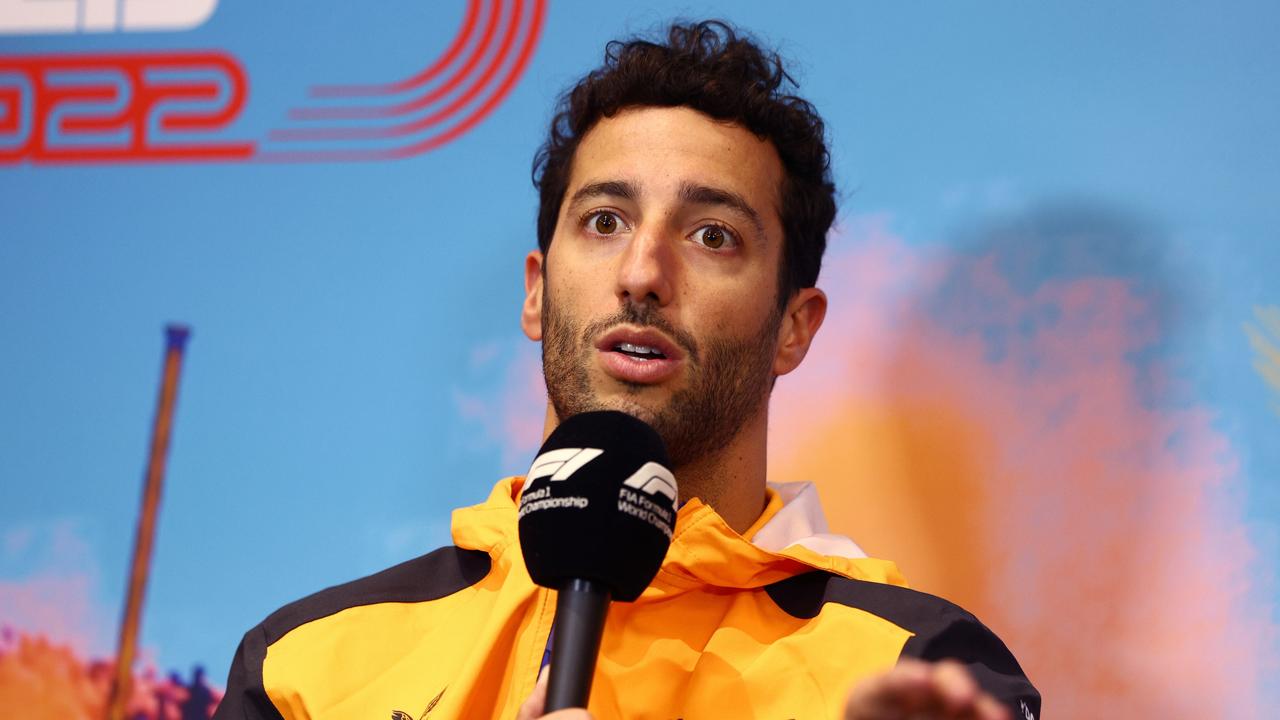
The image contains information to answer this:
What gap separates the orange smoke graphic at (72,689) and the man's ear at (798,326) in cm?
85

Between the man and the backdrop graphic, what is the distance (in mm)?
206

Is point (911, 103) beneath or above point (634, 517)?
above

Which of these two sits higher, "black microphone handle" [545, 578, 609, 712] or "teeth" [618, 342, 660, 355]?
"teeth" [618, 342, 660, 355]

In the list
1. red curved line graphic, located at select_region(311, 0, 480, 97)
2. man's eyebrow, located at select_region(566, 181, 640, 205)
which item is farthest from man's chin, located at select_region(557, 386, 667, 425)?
red curved line graphic, located at select_region(311, 0, 480, 97)

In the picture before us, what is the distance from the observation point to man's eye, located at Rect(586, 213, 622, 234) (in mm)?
1363

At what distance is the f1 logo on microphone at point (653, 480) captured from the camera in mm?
935

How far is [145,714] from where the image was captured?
5.44 feet

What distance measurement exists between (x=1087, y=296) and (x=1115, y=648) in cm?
41

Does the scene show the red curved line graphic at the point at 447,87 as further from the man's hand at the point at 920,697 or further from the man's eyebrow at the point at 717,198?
the man's hand at the point at 920,697

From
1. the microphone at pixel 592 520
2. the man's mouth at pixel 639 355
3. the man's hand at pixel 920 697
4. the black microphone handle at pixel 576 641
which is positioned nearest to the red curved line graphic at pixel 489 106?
the man's mouth at pixel 639 355

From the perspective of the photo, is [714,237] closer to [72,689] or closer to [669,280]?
[669,280]

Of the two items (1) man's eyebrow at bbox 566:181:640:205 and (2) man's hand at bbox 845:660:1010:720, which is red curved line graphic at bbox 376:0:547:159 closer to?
(1) man's eyebrow at bbox 566:181:640:205

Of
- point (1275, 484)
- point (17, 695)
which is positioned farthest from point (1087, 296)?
point (17, 695)

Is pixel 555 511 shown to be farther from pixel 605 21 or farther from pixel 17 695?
pixel 17 695
